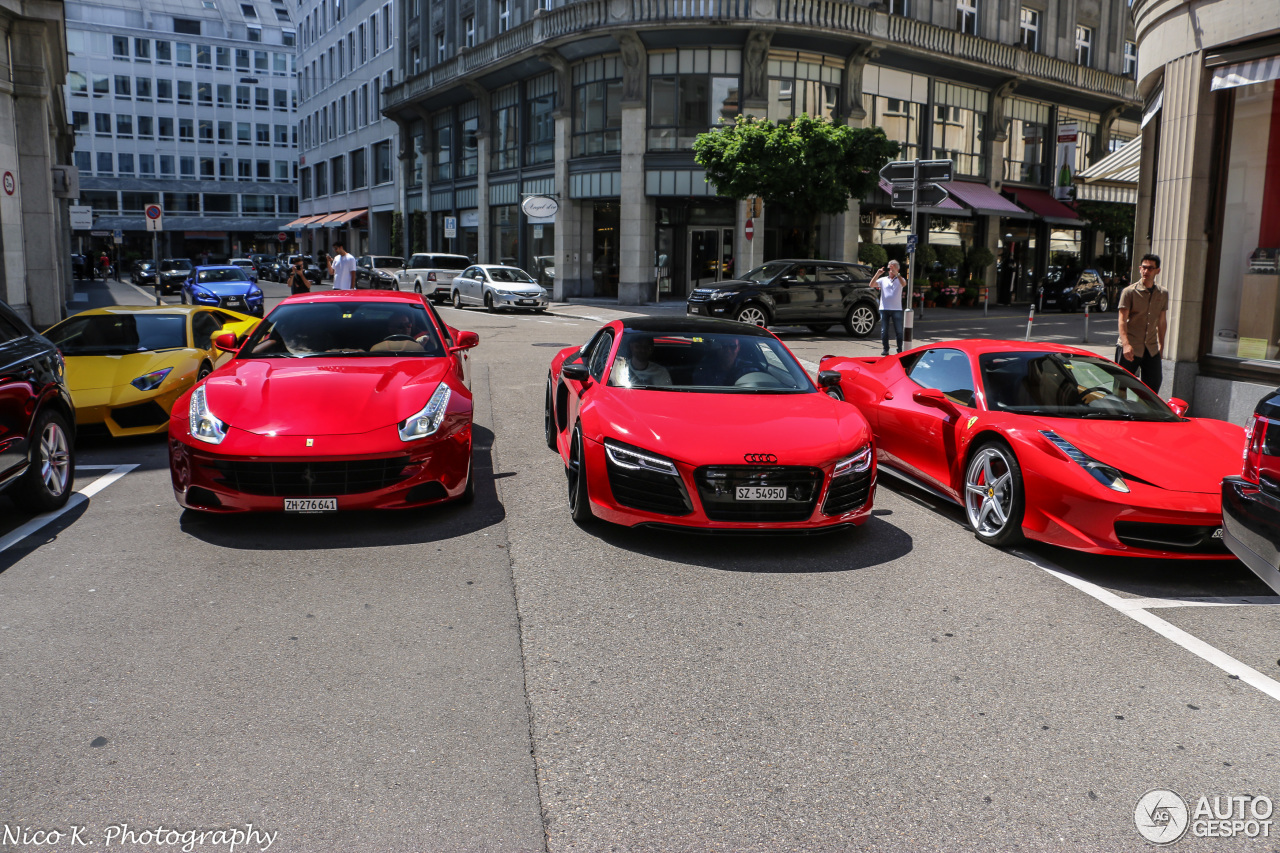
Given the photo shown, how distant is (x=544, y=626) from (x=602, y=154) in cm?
3224

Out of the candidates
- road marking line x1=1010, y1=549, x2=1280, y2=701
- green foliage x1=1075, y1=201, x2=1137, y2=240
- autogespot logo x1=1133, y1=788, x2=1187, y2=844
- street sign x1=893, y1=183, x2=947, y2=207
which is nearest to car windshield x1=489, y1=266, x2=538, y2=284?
street sign x1=893, y1=183, x2=947, y2=207

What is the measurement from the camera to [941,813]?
10.5 ft

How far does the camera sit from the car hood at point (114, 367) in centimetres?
950

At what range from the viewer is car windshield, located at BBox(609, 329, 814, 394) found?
715cm

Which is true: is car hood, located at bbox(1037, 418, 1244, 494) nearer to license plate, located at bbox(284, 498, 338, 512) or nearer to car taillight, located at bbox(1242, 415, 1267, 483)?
car taillight, located at bbox(1242, 415, 1267, 483)

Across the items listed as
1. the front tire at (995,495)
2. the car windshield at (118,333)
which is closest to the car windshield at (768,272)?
the car windshield at (118,333)

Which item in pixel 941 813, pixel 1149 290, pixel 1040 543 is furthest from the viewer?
pixel 1149 290

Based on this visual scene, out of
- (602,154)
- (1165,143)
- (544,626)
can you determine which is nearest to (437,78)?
(602,154)

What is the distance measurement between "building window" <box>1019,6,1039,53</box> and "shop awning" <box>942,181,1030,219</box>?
20.2 feet

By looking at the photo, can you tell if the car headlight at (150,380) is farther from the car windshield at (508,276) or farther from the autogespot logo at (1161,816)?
the car windshield at (508,276)

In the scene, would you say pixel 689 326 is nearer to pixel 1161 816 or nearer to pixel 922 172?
pixel 1161 816

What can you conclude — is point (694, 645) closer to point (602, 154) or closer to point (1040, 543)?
point (1040, 543)

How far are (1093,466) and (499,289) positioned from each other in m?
27.0

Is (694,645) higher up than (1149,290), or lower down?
lower down
